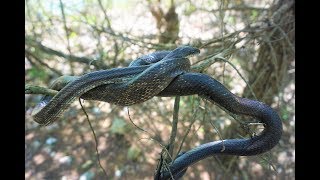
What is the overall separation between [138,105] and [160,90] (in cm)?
274

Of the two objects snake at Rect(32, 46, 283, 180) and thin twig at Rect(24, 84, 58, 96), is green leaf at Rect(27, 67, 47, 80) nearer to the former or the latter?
thin twig at Rect(24, 84, 58, 96)

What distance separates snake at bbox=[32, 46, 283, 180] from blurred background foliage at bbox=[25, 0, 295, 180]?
2190mm

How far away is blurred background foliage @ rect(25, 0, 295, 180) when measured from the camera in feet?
12.5

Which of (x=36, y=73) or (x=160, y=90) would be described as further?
(x=36, y=73)

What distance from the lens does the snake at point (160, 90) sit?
1300 mm

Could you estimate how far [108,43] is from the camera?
4.05 m

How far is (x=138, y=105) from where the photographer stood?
403 centimetres

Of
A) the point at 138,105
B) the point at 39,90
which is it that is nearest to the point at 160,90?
the point at 39,90

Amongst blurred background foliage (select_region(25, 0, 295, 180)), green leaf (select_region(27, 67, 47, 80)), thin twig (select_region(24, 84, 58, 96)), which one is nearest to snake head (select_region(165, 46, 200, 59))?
thin twig (select_region(24, 84, 58, 96))

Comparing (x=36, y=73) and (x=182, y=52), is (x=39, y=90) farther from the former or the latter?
(x=36, y=73)

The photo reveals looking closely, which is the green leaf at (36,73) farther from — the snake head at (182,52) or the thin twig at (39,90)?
the snake head at (182,52)

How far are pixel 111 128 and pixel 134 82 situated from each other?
11.8 ft

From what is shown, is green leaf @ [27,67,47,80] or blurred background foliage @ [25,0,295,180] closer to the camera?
blurred background foliage @ [25,0,295,180]
